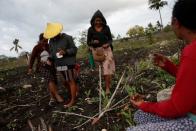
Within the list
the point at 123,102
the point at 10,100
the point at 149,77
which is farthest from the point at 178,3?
the point at 10,100

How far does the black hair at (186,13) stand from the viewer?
2.58 meters

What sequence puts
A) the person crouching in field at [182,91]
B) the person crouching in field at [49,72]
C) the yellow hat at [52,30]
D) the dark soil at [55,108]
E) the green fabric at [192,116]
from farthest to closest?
the person crouching in field at [49,72] < the yellow hat at [52,30] < the dark soil at [55,108] < the green fabric at [192,116] < the person crouching in field at [182,91]

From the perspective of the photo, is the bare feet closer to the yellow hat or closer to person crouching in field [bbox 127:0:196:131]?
the yellow hat

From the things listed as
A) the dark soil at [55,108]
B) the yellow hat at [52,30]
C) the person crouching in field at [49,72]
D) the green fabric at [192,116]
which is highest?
the yellow hat at [52,30]

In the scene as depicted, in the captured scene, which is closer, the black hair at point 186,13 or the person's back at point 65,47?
the black hair at point 186,13

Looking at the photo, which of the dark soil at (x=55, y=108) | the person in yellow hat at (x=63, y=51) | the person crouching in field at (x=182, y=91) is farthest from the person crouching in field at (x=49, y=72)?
the person crouching in field at (x=182, y=91)

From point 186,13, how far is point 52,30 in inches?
186

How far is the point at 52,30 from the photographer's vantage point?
713 centimetres

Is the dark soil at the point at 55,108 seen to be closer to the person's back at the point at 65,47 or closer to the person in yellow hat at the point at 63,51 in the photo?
the person in yellow hat at the point at 63,51

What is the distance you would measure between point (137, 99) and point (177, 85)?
52 centimetres

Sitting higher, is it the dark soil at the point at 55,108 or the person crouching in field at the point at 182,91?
the person crouching in field at the point at 182,91

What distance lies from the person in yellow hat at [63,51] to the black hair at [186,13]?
4.52 m

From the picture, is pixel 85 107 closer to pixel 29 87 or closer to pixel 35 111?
pixel 35 111

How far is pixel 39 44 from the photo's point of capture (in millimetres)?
7922
